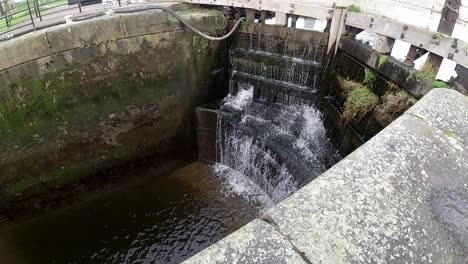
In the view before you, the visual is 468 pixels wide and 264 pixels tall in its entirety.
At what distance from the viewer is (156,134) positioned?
8680 mm

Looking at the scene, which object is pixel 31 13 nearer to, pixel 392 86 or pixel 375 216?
pixel 392 86

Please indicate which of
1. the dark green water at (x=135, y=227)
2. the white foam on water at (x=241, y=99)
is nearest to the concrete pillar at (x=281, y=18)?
the white foam on water at (x=241, y=99)

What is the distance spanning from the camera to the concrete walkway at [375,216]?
1.42m

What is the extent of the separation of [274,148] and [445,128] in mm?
5411

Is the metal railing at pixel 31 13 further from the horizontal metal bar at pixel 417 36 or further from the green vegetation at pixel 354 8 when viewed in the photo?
the horizontal metal bar at pixel 417 36

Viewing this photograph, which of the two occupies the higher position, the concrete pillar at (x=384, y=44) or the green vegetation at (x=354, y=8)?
the green vegetation at (x=354, y=8)

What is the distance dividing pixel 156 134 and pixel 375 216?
7.69 meters

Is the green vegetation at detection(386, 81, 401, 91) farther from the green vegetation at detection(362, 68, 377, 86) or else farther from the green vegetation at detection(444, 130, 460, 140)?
the green vegetation at detection(444, 130, 460, 140)

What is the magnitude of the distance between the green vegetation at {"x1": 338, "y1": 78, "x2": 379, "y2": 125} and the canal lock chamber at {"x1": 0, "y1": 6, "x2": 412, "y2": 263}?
233 millimetres

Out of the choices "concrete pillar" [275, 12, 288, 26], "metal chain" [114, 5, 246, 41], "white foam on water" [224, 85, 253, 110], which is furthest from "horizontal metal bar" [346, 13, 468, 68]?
"white foam on water" [224, 85, 253, 110]

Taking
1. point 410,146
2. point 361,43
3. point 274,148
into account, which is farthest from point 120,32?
point 410,146

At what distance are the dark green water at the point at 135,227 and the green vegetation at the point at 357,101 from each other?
3175 mm

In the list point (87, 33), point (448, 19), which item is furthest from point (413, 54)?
point (87, 33)

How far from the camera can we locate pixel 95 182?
8.12 m
